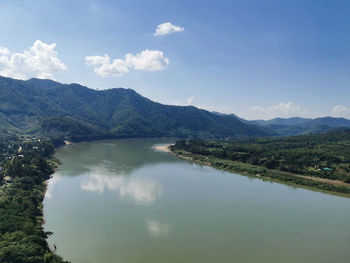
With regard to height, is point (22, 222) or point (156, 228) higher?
point (22, 222)

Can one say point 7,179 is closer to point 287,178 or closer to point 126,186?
point 126,186

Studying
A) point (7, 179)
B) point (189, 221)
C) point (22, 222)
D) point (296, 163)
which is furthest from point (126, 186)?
point (296, 163)

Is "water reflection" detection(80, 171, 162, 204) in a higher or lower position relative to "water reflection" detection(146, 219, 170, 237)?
higher

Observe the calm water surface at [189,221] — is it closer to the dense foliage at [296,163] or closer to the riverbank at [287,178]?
the riverbank at [287,178]

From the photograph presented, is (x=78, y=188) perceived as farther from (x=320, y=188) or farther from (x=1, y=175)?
(x=320, y=188)

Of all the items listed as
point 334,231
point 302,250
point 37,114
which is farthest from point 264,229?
point 37,114

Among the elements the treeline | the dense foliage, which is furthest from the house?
the dense foliage

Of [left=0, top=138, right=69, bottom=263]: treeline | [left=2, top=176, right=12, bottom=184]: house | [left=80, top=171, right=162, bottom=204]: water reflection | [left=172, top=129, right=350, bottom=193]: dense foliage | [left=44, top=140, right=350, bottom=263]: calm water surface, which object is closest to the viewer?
[left=0, top=138, right=69, bottom=263]: treeline

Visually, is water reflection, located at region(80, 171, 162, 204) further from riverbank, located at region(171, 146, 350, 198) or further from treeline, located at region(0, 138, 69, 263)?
riverbank, located at region(171, 146, 350, 198)

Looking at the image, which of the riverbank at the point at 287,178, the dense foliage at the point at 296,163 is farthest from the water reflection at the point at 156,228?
the dense foliage at the point at 296,163
